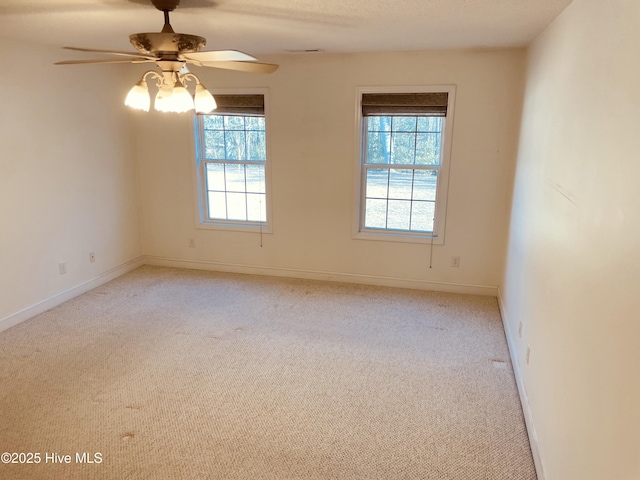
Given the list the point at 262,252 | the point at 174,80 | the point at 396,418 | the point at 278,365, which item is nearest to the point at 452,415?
A: the point at 396,418

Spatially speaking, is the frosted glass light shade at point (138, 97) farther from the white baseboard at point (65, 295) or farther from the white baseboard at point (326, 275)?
the white baseboard at point (326, 275)

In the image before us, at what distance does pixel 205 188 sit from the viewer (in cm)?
511

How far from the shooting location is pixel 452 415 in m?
2.66

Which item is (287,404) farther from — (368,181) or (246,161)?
(246,161)

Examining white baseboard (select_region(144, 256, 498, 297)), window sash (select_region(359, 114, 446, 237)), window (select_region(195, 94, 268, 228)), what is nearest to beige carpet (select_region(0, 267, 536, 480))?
white baseboard (select_region(144, 256, 498, 297))

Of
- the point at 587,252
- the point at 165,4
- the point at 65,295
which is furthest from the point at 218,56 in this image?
the point at 65,295

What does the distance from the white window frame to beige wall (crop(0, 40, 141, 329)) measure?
2.58ft

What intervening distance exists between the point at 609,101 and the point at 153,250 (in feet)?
16.1

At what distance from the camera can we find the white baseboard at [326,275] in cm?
458

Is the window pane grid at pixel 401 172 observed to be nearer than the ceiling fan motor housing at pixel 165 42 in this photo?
No

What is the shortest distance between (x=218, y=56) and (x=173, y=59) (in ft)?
0.80

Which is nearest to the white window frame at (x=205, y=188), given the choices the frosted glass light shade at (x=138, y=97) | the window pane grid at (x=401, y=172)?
the window pane grid at (x=401, y=172)

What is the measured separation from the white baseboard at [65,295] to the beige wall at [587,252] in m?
4.04

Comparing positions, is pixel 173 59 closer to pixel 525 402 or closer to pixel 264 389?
pixel 264 389
